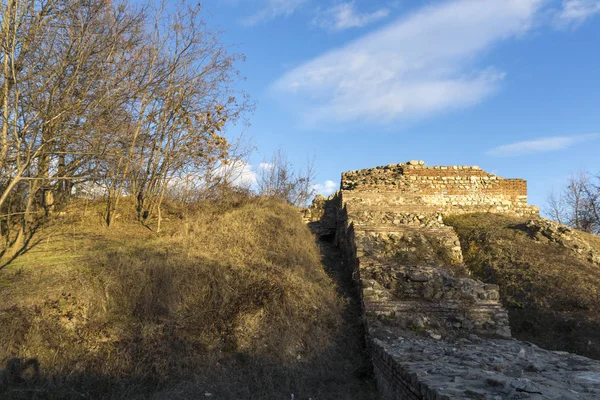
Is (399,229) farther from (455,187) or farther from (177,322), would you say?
(177,322)

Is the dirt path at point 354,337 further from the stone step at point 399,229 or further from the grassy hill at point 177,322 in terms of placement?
the stone step at point 399,229

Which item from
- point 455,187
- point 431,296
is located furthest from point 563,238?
point 431,296

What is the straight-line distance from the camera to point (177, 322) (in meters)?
7.07

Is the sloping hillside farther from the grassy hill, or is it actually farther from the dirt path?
the grassy hill

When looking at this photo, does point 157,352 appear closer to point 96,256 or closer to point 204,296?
point 204,296

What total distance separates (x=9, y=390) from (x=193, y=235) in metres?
5.01

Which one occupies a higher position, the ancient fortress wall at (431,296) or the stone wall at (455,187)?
the stone wall at (455,187)

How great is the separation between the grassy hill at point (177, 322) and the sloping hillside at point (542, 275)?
363 cm

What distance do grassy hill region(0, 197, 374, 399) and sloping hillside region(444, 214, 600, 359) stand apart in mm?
3632

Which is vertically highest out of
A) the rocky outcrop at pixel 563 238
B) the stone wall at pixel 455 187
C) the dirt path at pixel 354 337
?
the stone wall at pixel 455 187

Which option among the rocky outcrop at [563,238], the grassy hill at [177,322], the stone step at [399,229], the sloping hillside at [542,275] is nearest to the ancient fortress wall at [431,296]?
the stone step at [399,229]

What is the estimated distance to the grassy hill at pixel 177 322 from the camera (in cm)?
600

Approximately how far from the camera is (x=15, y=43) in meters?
7.22

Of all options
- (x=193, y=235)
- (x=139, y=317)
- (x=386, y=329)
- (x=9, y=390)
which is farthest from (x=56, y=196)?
(x=386, y=329)
